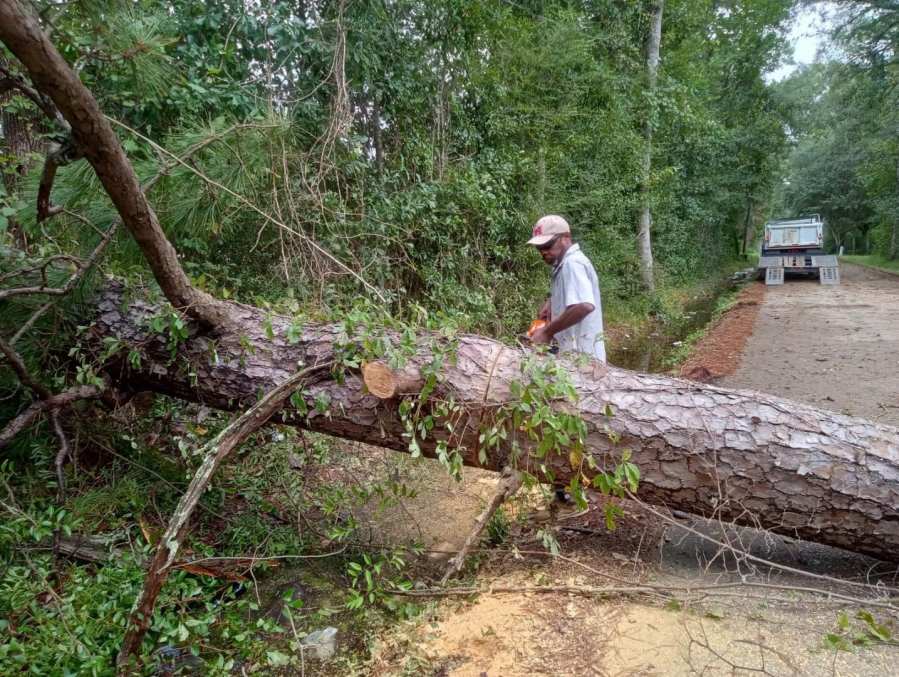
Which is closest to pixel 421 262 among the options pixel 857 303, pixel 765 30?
pixel 857 303

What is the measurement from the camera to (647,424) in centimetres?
230

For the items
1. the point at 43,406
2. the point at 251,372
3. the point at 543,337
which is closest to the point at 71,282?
the point at 43,406

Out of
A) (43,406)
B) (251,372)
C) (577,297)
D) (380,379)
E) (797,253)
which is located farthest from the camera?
(797,253)

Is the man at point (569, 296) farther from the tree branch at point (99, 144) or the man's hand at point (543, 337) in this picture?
the tree branch at point (99, 144)

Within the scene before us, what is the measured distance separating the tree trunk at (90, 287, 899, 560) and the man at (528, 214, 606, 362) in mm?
445

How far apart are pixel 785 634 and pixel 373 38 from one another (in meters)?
5.42

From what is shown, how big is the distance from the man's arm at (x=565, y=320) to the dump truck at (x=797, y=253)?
48.9 ft

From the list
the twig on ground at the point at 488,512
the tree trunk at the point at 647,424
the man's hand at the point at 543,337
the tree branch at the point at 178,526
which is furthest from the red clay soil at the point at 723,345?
the tree branch at the point at 178,526

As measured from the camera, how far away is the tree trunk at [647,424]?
215 centimetres

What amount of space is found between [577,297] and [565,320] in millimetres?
152

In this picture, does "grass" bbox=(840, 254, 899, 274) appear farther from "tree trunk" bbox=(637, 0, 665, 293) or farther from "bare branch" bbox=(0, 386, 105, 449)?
"bare branch" bbox=(0, 386, 105, 449)

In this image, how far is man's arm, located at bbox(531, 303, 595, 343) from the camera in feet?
9.26

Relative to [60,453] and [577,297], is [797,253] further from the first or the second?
[60,453]

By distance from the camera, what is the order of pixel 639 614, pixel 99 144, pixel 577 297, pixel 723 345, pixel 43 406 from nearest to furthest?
pixel 99 144
pixel 639 614
pixel 43 406
pixel 577 297
pixel 723 345
